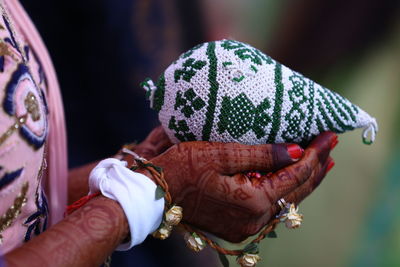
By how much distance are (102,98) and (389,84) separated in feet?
2.56

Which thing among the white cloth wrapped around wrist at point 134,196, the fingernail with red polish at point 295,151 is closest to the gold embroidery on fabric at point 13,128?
the white cloth wrapped around wrist at point 134,196

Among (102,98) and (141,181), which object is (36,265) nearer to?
(141,181)

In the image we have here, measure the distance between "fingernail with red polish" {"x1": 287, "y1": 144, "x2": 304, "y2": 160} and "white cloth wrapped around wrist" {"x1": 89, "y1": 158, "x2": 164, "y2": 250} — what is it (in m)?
0.18

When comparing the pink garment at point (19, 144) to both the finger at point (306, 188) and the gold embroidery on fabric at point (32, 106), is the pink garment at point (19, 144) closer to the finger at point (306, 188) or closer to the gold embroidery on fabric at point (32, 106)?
the gold embroidery on fabric at point (32, 106)

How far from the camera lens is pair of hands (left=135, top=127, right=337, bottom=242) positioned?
1.59 feet

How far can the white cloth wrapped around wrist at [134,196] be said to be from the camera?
0.45 metres

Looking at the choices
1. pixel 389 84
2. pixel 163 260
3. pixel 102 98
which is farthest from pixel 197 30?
pixel 163 260

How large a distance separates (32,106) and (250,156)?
26cm

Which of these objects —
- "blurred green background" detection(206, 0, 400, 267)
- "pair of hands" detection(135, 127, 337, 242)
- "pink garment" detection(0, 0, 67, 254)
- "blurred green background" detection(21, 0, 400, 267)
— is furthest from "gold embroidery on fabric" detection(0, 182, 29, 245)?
"blurred green background" detection(206, 0, 400, 267)

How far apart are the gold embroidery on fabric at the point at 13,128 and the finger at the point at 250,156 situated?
0.21 meters

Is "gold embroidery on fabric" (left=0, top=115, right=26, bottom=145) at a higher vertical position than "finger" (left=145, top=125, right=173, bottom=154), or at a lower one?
higher

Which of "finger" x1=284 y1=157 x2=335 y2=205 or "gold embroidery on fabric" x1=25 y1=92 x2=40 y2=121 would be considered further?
"finger" x1=284 y1=157 x2=335 y2=205

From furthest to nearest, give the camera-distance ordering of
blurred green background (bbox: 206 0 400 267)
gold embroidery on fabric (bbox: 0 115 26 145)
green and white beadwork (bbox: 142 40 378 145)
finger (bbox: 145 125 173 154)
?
blurred green background (bbox: 206 0 400 267) → finger (bbox: 145 125 173 154) → green and white beadwork (bbox: 142 40 378 145) → gold embroidery on fabric (bbox: 0 115 26 145)

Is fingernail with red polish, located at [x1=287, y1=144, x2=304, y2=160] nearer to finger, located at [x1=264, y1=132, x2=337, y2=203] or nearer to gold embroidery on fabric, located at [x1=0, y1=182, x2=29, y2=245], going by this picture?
finger, located at [x1=264, y1=132, x2=337, y2=203]
